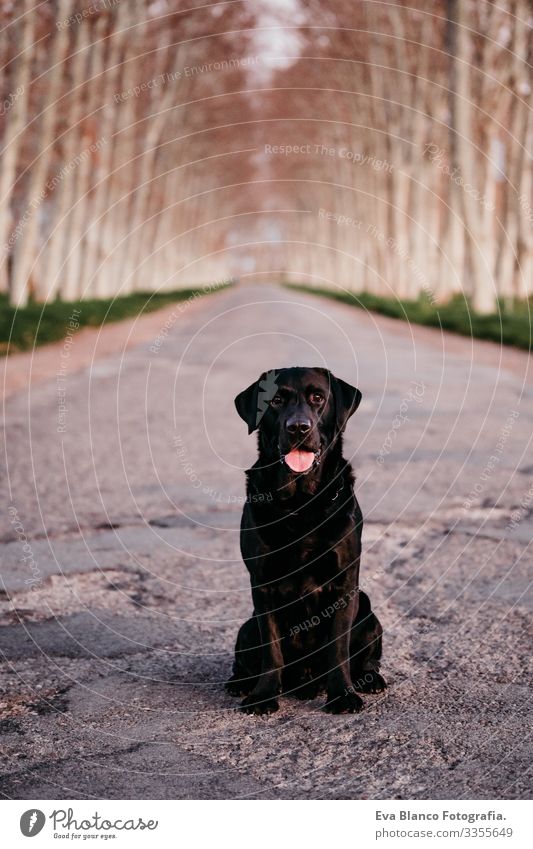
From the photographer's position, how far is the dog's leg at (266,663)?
10.2 ft

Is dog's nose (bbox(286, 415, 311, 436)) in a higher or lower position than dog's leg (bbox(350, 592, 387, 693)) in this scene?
higher

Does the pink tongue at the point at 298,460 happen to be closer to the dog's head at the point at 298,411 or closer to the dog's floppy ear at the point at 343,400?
the dog's head at the point at 298,411

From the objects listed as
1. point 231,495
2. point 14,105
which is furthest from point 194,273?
point 231,495

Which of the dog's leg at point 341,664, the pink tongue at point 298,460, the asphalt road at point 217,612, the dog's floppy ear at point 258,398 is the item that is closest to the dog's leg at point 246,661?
the asphalt road at point 217,612

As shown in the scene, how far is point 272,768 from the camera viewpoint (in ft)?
9.09

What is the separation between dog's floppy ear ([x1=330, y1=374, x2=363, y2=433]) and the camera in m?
3.35

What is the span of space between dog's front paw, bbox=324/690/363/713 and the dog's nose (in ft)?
2.84

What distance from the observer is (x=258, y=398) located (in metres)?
3.32

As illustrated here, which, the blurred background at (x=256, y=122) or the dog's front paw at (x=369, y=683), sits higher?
the blurred background at (x=256, y=122)

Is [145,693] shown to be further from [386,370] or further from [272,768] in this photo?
[386,370]

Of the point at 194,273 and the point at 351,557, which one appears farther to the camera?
the point at 194,273

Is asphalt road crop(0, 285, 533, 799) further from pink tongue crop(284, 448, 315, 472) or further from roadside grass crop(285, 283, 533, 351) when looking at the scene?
roadside grass crop(285, 283, 533, 351)
